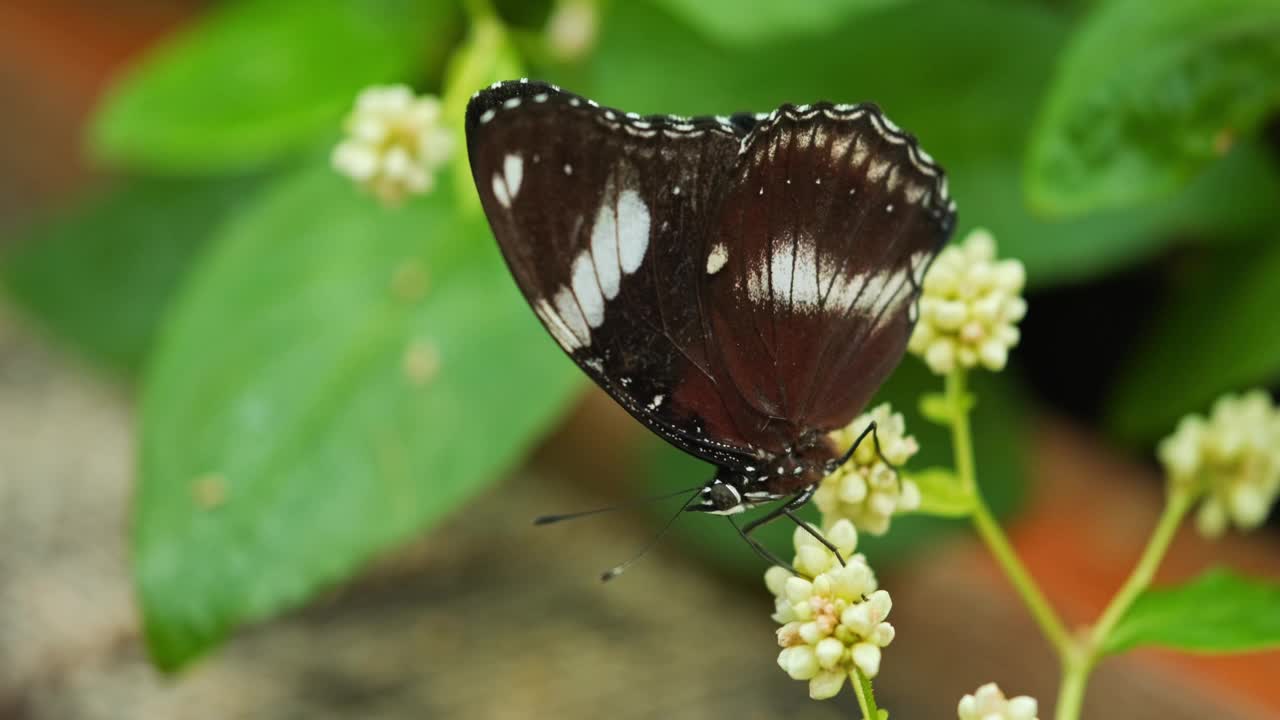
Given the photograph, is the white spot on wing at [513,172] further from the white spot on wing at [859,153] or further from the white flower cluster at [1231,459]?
the white flower cluster at [1231,459]

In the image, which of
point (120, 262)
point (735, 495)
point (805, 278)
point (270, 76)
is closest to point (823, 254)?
point (805, 278)

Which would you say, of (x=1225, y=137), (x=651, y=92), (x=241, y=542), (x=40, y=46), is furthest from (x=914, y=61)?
(x=40, y=46)

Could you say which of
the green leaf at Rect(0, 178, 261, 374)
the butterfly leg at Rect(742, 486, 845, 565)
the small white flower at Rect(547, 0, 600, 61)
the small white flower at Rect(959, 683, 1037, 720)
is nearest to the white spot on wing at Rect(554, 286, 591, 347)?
the butterfly leg at Rect(742, 486, 845, 565)

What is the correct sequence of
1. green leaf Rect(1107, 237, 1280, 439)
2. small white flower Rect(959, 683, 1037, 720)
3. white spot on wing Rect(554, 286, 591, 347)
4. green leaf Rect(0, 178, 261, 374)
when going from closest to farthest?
small white flower Rect(959, 683, 1037, 720) < white spot on wing Rect(554, 286, 591, 347) < green leaf Rect(1107, 237, 1280, 439) < green leaf Rect(0, 178, 261, 374)

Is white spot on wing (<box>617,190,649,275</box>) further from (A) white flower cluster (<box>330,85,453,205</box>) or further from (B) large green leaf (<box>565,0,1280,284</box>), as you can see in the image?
(B) large green leaf (<box>565,0,1280,284</box>)

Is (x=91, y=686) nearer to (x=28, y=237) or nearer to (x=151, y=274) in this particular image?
(x=151, y=274)

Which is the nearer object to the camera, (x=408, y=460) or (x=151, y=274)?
(x=408, y=460)

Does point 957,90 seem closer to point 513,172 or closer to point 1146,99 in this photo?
point 1146,99
